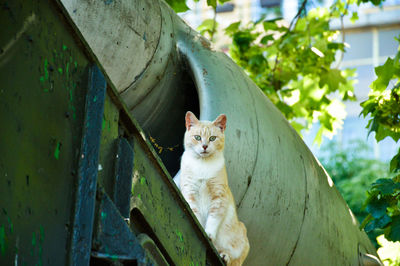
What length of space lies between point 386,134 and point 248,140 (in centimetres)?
129

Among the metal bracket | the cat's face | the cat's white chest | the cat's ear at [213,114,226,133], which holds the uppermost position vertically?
the metal bracket

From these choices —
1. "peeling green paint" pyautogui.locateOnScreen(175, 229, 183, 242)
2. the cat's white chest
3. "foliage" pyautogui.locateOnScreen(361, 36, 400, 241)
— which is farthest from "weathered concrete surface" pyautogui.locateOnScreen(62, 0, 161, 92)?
"foliage" pyautogui.locateOnScreen(361, 36, 400, 241)

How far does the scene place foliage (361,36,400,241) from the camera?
420 cm

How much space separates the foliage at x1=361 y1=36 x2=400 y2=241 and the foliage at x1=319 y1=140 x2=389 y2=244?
6.56 m

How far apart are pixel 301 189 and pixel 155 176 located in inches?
94.6

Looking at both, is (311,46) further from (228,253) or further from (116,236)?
(116,236)

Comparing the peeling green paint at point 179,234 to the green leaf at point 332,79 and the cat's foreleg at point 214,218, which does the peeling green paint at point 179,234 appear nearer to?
the cat's foreleg at point 214,218

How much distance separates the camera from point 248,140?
14.2 feet

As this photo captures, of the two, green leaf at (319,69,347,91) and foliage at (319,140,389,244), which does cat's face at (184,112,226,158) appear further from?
foliage at (319,140,389,244)

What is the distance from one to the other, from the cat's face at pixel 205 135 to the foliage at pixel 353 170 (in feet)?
24.3

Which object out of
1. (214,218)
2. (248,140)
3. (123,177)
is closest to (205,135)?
(248,140)

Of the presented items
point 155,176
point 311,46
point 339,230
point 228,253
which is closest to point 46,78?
point 155,176

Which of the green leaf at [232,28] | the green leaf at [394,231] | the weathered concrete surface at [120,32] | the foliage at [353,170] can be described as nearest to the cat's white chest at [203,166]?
the weathered concrete surface at [120,32]

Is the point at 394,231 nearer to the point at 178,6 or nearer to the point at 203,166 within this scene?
the point at 203,166
